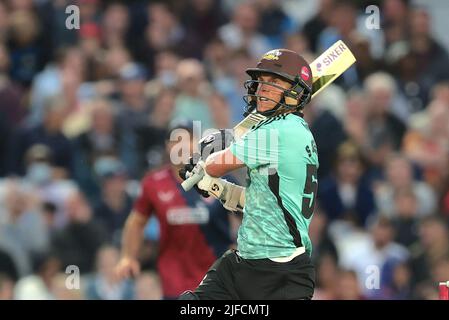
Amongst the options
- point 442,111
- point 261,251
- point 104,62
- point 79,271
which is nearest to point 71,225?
point 79,271

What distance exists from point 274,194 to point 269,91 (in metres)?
0.64

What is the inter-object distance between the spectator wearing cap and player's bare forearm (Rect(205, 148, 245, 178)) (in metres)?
5.00

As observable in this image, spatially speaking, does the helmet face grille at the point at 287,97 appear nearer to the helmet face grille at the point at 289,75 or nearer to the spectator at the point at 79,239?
the helmet face grille at the point at 289,75

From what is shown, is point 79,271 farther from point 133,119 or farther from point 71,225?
point 133,119

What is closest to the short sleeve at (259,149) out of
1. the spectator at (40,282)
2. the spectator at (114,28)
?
the spectator at (40,282)

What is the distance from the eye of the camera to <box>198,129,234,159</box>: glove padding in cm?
811

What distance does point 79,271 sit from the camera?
1252cm

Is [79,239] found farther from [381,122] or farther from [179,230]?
[381,122]

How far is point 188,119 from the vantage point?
1273cm

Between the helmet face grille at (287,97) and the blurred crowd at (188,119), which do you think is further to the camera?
the blurred crowd at (188,119)

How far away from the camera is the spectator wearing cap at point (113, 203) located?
12992 millimetres

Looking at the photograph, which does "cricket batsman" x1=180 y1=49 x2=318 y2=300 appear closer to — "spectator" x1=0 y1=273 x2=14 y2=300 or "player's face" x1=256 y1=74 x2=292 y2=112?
"player's face" x1=256 y1=74 x2=292 y2=112

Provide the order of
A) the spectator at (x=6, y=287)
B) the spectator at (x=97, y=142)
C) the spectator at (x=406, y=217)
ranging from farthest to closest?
the spectator at (x=97, y=142)
the spectator at (x=406, y=217)
the spectator at (x=6, y=287)

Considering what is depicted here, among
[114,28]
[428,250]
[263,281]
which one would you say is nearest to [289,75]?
[263,281]
